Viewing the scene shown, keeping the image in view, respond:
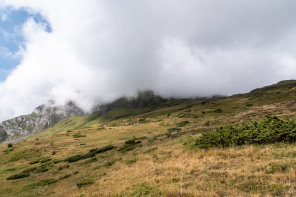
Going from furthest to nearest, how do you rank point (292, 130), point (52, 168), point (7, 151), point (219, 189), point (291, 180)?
point (7, 151) → point (52, 168) → point (292, 130) → point (219, 189) → point (291, 180)

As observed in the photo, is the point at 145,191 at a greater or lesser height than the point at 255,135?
lesser

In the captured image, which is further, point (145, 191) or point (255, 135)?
point (255, 135)

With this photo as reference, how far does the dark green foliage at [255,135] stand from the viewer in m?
10.2

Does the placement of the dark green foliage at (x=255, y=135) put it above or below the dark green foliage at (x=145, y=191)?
above

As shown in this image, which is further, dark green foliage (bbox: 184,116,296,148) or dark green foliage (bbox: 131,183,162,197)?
dark green foliage (bbox: 184,116,296,148)

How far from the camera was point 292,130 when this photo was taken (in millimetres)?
9766

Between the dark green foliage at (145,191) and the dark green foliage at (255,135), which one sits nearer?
the dark green foliage at (145,191)

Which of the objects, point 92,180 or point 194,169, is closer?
point 194,169

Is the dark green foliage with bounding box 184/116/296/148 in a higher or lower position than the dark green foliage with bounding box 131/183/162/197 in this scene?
higher

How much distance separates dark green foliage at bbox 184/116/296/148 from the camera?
1021cm

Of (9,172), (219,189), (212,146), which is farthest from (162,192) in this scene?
(9,172)

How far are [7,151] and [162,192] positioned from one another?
38355 mm

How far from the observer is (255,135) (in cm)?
1116

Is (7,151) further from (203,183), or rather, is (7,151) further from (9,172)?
(203,183)
